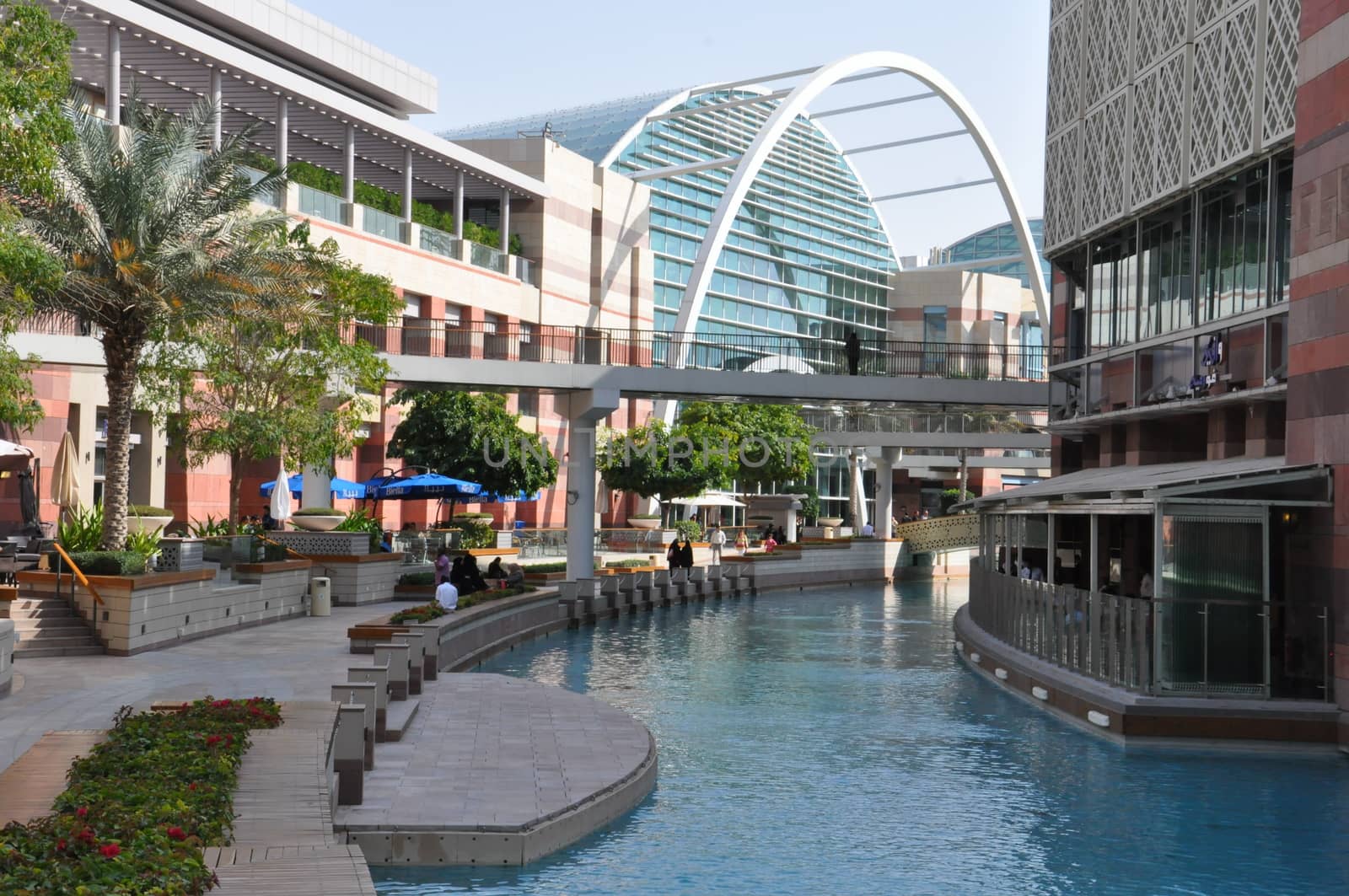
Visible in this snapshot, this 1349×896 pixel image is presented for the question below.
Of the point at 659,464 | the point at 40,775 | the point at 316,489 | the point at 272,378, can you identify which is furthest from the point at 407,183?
the point at 40,775

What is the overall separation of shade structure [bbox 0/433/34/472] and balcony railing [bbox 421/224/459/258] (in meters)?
29.3

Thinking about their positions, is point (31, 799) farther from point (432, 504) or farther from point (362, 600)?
point (432, 504)

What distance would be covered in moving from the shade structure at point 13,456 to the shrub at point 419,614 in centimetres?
740

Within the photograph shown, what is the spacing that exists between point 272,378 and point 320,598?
498 centimetres

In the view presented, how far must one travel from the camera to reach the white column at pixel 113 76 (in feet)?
128

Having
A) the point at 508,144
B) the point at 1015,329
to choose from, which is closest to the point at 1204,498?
the point at 508,144

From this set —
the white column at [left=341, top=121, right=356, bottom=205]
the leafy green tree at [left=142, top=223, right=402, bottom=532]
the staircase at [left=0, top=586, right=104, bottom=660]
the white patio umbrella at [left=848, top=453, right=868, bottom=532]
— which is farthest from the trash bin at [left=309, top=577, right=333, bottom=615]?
the white patio umbrella at [left=848, top=453, right=868, bottom=532]

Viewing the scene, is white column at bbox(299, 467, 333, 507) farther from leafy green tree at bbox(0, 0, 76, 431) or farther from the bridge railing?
leafy green tree at bbox(0, 0, 76, 431)

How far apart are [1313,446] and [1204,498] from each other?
1.77m

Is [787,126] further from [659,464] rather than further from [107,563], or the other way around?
[107,563]

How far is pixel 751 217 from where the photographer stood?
107438 mm

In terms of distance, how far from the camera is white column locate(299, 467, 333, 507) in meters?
37.7

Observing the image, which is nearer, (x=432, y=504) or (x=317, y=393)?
(x=317, y=393)

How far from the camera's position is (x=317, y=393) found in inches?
1268
